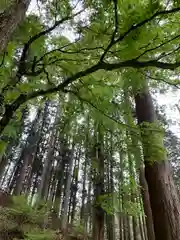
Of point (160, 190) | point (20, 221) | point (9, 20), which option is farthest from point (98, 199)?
point (9, 20)

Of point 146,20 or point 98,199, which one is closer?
point 146,20

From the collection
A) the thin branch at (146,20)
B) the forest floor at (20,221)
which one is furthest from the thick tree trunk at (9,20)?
the forest floor at (20,221)

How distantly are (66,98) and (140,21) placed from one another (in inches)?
56.9

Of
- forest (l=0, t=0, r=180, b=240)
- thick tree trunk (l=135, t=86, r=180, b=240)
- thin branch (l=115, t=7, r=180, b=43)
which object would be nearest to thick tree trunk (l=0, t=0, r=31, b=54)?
forest (l=0, t=0, r=180, b=240)

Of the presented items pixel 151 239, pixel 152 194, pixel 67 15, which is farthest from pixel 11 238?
pixel 67 15

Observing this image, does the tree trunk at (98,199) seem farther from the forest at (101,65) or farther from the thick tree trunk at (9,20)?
the thick tree trunk at (9,20)

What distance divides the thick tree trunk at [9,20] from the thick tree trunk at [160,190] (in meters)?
1.39

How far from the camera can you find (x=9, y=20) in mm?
1557

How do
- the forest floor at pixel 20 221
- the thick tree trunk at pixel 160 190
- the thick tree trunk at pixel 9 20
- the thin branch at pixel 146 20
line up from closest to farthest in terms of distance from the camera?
A: the thin branch at pixel 146 20, the thick tree trunk at pixel 9 20, the thick tree trunk at pixel 160 190, the forest floor at pixel 20 221

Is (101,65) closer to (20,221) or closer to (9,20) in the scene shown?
(9,20)

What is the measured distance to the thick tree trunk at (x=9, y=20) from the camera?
4.76ft

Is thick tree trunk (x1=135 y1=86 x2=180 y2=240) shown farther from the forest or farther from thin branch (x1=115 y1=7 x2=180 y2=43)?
thin branch (x1=115 y1=7 x2=180 y2=43)

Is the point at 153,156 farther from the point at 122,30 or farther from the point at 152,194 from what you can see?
the point at 122,30

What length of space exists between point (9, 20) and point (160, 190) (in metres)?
2.27
